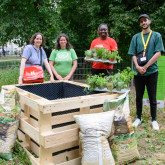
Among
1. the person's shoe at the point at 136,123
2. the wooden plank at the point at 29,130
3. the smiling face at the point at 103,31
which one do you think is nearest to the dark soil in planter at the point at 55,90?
the wooden plank at the point at 29,130

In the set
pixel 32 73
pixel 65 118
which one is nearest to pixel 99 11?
pixel 32 73

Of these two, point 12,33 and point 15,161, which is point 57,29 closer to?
point 12,33

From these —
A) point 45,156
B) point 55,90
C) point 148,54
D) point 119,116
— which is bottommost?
point 45,156

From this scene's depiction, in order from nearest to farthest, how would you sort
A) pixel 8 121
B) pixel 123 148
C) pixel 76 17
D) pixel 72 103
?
pixel 72 103 → pixel 123 148 → pixel 8 121 → pixel 76 17

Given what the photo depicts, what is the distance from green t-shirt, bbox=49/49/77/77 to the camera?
411cm

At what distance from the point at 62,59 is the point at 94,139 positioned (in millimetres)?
2161

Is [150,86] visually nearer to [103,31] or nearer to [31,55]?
[103,31]

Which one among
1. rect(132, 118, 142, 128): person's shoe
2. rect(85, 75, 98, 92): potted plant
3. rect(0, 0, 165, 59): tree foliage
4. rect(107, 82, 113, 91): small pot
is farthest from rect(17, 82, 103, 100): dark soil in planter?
rect(0, 0, 165, 59): tree foliage

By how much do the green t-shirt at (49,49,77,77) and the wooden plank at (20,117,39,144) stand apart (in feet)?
4.91

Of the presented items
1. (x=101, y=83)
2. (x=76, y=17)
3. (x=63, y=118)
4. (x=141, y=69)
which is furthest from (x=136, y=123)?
(x=76, y=17)

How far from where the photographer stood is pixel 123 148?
2.56 m

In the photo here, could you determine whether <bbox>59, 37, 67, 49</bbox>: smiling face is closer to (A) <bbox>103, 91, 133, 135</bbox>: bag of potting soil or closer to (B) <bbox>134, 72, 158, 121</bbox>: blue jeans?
(B) <bbox>134, 72, 158, 121</bbox>: blue jeans

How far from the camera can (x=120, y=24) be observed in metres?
8.54

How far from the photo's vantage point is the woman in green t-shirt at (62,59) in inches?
162
